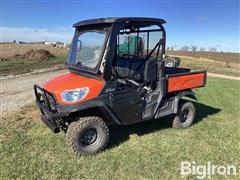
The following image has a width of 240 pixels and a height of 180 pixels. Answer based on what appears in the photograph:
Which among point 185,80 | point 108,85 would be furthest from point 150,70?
point 185,80

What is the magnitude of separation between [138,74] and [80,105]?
1420 mm

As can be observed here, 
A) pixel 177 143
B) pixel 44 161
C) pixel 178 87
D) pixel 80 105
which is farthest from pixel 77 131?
pixel 178 87

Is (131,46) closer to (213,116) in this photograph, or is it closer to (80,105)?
(80,105)

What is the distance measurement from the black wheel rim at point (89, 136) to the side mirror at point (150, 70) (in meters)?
1.38

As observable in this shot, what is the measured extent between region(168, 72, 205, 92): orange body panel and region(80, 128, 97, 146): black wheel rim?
6.02ft

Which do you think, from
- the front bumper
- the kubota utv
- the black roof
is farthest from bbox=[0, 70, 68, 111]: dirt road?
the black roof

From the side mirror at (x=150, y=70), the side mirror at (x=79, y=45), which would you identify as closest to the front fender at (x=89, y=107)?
the side mirror at (x=150, y=70)

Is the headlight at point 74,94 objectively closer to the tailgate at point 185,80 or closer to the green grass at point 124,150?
the green grass at point 124,150

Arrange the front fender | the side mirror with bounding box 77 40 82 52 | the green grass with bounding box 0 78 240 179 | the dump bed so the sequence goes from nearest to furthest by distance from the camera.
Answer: the green grass with bounding box 0 78 240 179
the front fender
the side mirror with bounding box 77 40 82 52
the dump bed

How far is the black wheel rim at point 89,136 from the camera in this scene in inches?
166

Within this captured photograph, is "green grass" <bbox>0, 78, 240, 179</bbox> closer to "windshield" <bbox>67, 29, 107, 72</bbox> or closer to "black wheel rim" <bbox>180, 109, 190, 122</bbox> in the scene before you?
"black wheel rim" <bbox>180, 109, 190, 122</bbox>

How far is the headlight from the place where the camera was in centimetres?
399

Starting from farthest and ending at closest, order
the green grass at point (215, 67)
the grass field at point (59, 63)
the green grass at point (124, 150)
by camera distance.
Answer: the green grass at point (215, 67) < the grass field at point (59, 63) < the green grass at point (124, 150)

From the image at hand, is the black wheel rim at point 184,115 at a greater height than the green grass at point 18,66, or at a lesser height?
greater
